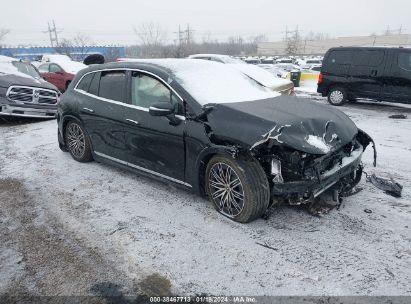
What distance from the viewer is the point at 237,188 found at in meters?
3.79

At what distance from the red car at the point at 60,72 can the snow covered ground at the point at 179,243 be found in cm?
997

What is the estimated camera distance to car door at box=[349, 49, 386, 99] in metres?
10.9

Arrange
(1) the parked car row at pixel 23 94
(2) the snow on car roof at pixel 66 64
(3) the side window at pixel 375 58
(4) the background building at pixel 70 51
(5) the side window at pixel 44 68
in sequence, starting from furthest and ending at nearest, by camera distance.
Answer: (4) the background building at pixel 70 51 → (5) the side window at pixel 44 68 → (2) the snow on car roof at pixel 66 64 → (3) the side window at pixel 375 58 → (1) the parked car row at pixel 23 94

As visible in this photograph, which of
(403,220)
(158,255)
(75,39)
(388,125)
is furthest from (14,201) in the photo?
(75,39)

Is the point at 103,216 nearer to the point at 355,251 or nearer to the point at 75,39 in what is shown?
the point at 355,251

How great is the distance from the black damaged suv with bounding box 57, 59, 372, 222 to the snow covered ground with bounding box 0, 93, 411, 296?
343 mm

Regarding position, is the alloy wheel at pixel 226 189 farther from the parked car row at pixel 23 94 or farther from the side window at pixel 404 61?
the side window at pixel 404 61

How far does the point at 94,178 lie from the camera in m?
5.27

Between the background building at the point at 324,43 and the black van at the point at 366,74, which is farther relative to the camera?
the background building at the point at 324,43

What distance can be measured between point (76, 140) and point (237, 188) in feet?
10.9

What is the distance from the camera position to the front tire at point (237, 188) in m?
3.59

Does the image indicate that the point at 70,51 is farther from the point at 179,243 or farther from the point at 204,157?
the point at 179,243

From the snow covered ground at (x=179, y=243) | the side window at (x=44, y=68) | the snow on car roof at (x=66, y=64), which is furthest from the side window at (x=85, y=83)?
the side window at (x=44, y=68)

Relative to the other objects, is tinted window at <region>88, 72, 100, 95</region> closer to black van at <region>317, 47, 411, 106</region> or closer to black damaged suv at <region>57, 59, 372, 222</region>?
black damaged suv at <region>57, 59, 372, 222</region>
